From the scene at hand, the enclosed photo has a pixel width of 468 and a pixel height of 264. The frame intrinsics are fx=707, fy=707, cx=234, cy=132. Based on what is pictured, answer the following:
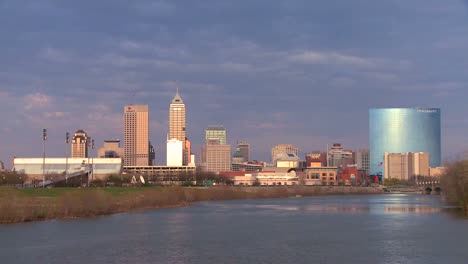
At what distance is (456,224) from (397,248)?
938 inches

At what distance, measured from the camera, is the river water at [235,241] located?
47500 mm

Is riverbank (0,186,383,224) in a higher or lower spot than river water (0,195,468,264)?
higher

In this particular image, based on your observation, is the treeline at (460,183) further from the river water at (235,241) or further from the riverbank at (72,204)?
the riverbank at (72,204)

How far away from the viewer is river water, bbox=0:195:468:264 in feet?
156

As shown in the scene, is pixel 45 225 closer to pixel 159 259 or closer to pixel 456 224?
pixel 159 259

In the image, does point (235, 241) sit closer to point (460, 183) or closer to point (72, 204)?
point (72, 204)

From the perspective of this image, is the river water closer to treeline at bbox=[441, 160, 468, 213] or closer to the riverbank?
the riverbank

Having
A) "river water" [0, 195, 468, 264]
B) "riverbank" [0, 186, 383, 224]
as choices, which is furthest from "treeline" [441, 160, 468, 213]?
"riverbank" [0, 186, 383, 224]

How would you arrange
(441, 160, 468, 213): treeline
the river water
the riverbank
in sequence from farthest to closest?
(441, 160, 468, 213): treeline < the riverbank < the river water

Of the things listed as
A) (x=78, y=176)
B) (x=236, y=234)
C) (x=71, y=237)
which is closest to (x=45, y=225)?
(x=71, y=237)

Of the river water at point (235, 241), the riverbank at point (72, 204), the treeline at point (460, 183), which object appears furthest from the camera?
the treeline at point (460, 183)

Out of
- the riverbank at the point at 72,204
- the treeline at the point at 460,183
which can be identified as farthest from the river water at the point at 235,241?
the treeline at the point at 460,183

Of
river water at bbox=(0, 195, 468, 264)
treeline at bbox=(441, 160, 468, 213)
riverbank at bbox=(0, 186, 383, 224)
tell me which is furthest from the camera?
treeline at bbox=(441, 160, 468, 213)

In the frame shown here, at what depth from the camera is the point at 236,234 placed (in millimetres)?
63812
